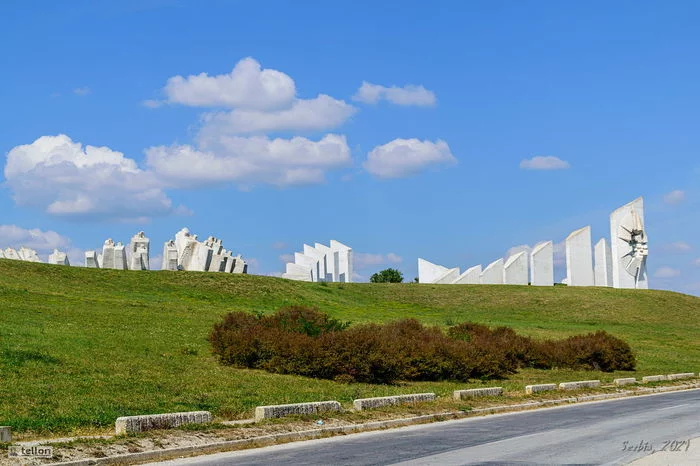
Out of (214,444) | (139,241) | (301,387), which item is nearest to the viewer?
(214,444)

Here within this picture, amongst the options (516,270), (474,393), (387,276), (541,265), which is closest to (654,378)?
(474,393)

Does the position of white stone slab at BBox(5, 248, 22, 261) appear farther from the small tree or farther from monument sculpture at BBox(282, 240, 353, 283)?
the small tree

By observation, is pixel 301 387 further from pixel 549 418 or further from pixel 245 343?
pixel 549 418

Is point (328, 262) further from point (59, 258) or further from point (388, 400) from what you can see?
point (388, 400)

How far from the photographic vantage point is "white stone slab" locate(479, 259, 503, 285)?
78.9m

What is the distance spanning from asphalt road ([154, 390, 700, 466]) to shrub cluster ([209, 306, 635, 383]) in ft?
17.0

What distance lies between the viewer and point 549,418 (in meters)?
17.7

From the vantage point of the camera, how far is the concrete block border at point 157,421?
1223 cm

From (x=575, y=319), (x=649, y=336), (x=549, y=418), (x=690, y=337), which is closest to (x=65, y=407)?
(x=549, y=418)

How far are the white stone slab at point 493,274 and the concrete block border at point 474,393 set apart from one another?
5712cm

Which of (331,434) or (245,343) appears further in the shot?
(245,343)

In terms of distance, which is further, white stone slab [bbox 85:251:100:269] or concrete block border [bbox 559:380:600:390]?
white stone slab [bbox 85:251:100:269]

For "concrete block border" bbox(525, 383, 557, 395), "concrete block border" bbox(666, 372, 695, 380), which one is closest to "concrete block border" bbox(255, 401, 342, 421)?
"concrete block border" bbox(525, 383, 557, 395)

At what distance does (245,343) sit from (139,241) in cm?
3871
